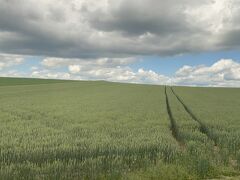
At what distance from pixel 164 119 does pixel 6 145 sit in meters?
11.5

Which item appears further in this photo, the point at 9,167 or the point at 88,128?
the point at 88,128

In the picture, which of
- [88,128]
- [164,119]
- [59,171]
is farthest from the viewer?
[164,119]

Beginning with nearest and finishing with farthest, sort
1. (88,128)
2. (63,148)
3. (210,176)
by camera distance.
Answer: (210,176), (63,148), (88,128)

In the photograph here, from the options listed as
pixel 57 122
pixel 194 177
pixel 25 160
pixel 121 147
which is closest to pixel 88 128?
pixel 57 122

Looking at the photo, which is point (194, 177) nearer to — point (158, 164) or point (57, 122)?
point (158, 164)

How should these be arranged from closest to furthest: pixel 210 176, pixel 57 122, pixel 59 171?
pixel 59 171
pixel 210 176
pixel 57 122

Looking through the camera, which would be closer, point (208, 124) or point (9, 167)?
point (9, 167)

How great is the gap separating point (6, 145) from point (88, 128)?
5666mm

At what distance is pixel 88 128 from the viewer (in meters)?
18.8

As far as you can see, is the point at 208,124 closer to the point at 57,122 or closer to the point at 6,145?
the point at 57,122

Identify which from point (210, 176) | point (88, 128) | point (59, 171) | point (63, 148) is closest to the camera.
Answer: point (59, 171)

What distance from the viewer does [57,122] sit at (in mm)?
21344

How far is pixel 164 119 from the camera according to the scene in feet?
75.7

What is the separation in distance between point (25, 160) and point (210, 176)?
594 centimetres
